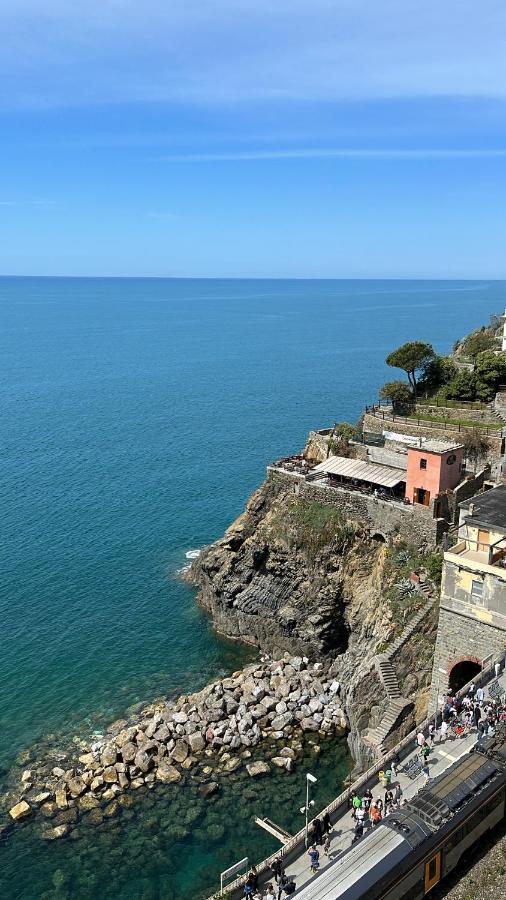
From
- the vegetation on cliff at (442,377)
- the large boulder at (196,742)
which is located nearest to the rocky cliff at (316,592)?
the large boulder at (196,742)

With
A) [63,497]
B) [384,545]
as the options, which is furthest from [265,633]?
[63,497]

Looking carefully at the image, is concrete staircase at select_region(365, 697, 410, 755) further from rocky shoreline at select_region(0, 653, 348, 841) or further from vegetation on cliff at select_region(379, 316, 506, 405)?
vegetation on cliff at select_region(379, 316, 506, 405)

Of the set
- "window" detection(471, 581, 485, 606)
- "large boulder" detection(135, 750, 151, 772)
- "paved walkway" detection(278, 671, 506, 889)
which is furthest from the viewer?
"large boulder" detection(135, 750, 151, 772)

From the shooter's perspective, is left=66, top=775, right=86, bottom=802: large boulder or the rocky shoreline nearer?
the rocky shoreline

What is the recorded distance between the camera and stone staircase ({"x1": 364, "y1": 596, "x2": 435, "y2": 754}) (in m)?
36.5

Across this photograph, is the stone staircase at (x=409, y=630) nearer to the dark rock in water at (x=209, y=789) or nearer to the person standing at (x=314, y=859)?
the dark rock in water at (x=209, y=789)

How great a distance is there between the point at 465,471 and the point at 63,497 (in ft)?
152

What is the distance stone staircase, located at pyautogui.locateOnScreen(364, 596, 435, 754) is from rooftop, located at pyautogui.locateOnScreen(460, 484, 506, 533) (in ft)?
20.7

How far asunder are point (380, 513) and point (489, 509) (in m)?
10.9

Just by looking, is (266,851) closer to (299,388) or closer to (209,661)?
(209,661)

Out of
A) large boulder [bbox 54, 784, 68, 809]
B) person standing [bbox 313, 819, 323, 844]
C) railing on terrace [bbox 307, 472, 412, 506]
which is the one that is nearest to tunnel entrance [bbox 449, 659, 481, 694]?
person standing [bbox 313, 819, 323, 844]

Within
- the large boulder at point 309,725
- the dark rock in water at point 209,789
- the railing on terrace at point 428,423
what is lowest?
the dark rock in water at point 209,789

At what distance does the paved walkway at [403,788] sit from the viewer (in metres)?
25.7

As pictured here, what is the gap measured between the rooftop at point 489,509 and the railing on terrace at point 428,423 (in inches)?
439
